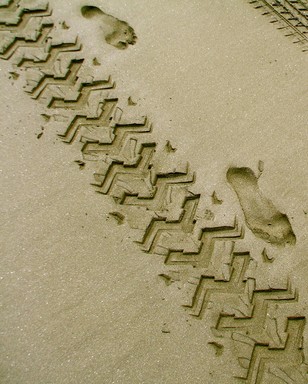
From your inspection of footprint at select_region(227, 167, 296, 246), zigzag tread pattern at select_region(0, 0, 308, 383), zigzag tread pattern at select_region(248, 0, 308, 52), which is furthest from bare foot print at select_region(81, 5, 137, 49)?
footprint at select_region(227, 167, 296, 246)

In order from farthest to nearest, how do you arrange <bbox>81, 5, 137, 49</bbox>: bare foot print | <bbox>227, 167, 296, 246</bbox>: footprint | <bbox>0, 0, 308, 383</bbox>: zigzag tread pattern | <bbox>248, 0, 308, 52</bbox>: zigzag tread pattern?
<bbox>248, 0, 308, 52</bbox>: zigzag tread pattern → <bbox>81, 5, 137, 49</bbox>: bare foot print → <bbox>227, 167, 296, 246</bbox>: footprint → <bbox>0, 0, 308, 383</bbox>: zigzag tread pattern

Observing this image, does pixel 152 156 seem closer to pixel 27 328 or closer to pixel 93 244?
pixel 93 244

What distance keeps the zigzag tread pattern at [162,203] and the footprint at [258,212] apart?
0.36 feet

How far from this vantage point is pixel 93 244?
7.09ft

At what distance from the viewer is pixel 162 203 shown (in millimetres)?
2303

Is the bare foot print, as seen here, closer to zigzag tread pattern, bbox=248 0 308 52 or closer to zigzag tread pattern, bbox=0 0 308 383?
A: zigzag tread pattern, bbox=0 0 308 383

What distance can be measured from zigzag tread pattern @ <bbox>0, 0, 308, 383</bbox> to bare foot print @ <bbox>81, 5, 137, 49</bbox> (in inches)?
9.8

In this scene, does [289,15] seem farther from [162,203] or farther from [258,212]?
[162,203]

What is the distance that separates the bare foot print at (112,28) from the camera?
288 cm

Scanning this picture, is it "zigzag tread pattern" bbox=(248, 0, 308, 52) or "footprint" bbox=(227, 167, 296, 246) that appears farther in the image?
"zigzag tread pattern" bbox=(248, 0, 308, 52)

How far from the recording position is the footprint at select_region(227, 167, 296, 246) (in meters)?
2.26

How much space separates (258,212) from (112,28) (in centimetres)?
172

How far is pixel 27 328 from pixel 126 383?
1.77ft

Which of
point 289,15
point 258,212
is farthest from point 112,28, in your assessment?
point 258,212
